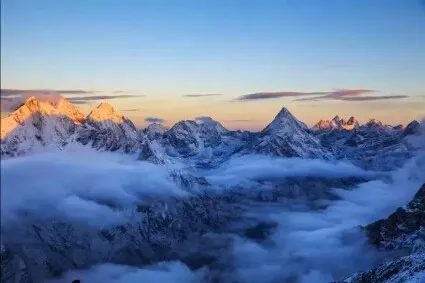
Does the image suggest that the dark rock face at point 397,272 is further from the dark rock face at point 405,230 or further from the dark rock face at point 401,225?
the dark rock face at point 401,225

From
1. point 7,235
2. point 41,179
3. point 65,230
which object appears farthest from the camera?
point 65,230

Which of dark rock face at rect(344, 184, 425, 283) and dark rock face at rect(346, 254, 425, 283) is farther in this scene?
dark rock face at rect(344, 184, 425, 283)

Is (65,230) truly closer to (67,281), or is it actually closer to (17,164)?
(67,281)

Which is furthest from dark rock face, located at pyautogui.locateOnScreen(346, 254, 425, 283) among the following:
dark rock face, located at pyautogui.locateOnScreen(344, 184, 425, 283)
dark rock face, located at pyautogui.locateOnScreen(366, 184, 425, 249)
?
dark rock face, located at pyautogui.locateOnScreen(366, 184, 425, 249)

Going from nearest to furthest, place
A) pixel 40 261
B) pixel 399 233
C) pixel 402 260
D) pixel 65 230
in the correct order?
1. pixel 402 260
2. pixel 40 261
3. pixel 399 233
4. pixel 65 230

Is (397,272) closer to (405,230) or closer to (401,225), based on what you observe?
(405,230)

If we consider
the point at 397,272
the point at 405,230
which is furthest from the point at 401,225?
the point at 397,272

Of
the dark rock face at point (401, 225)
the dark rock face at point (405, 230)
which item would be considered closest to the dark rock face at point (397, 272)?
the dark rock face at point (405, 230)

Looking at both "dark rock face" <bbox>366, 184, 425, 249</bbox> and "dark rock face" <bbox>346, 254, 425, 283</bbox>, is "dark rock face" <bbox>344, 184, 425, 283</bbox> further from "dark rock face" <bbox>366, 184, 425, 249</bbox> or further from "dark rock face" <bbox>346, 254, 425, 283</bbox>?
"dark rock face" <bbox>346, 254, 425, 283</bbox>

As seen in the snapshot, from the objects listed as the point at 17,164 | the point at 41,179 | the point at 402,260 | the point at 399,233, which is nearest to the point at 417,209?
the point at 399,233

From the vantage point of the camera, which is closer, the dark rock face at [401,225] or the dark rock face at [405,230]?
the dark rock face at [405,230]

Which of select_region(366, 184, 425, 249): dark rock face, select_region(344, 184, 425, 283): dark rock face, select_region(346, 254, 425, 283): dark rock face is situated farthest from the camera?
select_region(366, 184, 425, 249): dark rock face
